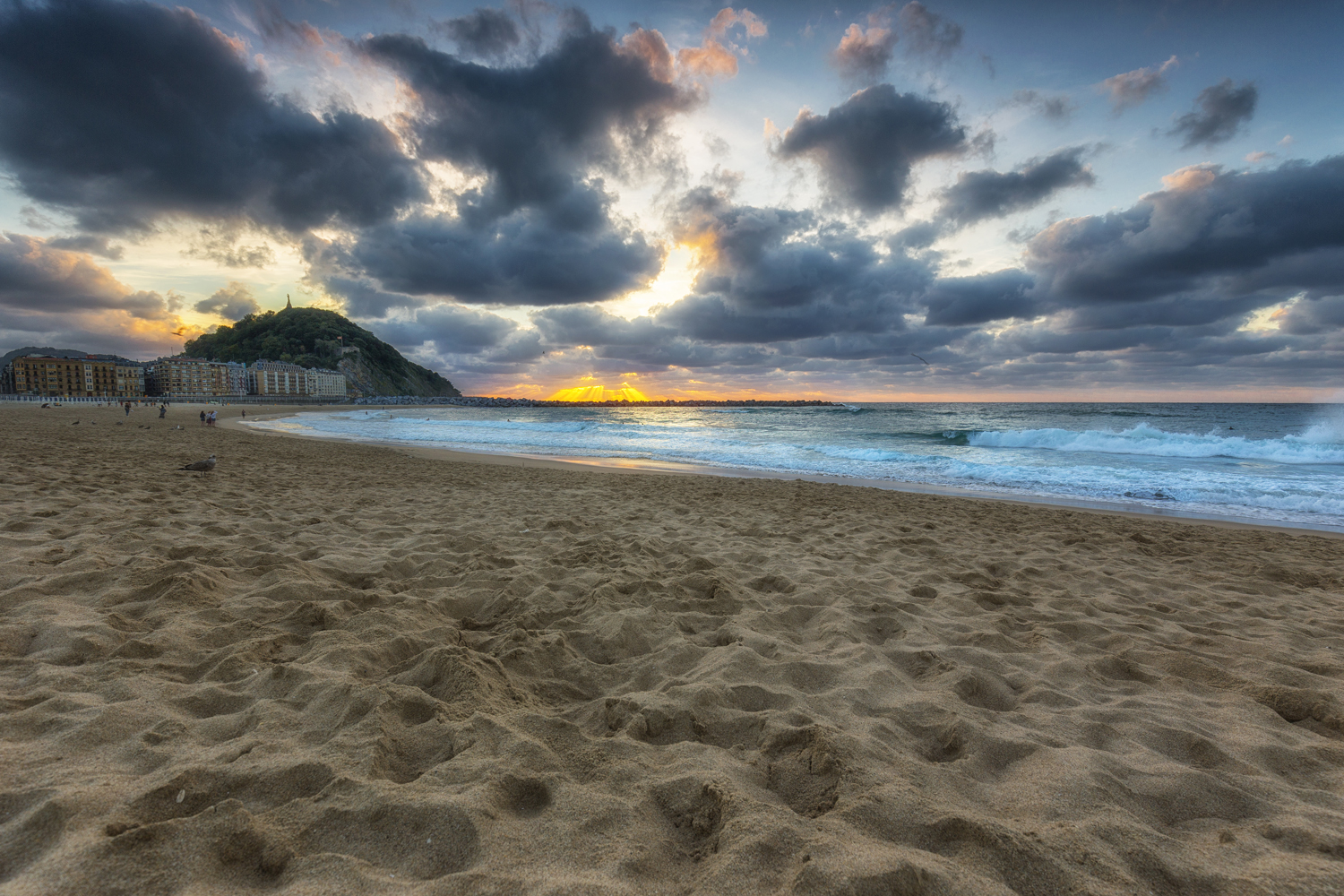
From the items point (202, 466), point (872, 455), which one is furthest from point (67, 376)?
point (872, 455)

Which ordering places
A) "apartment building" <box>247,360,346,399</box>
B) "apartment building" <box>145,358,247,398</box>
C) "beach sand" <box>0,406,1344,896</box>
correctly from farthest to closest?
"apartment building" <box>247,360,346,399</box> → "apartment building" <box>145,358,247,398</box> → "beach sand" <box>0,406,1344,896</box>

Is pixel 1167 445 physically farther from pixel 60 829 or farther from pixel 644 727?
pixel 60 829

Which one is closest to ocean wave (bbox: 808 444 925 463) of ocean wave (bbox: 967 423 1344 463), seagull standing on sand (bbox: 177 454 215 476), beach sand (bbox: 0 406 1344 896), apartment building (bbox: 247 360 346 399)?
ocean wave (bbox: 967 423 1344 463)

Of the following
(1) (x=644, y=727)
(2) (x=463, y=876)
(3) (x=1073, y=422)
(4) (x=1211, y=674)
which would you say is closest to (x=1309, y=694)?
(4) (x=1211, y=674)

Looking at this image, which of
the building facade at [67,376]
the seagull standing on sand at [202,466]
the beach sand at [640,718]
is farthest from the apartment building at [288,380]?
the beach sand at [640,718]

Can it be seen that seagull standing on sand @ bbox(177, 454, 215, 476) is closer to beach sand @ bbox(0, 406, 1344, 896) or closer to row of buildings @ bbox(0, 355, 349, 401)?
beach sand @ bbox(0, 406, 1344, 896)

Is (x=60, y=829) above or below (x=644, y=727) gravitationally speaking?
above

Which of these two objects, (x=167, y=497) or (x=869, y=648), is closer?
(x=869, y=648)

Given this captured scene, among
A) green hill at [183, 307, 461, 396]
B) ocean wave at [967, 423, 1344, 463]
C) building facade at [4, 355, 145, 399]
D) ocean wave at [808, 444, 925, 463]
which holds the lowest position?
ocean wave at [808, 444, 925, 463]
